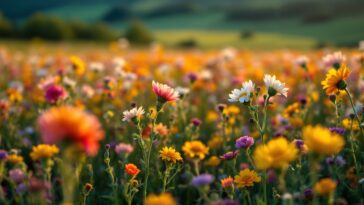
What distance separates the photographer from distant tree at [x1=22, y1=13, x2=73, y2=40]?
27.2 meters

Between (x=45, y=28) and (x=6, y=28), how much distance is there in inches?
88.1

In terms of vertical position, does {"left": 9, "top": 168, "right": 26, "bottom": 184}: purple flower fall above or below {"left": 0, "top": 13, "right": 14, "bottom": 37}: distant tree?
below

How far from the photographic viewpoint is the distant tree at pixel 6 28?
26.9 m

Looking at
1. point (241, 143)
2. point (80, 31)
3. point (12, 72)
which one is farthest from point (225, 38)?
point (241, 143)

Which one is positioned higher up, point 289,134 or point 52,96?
point 52,96

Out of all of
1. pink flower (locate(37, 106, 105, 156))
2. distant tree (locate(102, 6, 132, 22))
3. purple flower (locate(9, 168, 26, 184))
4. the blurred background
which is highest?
distant tree (locate(102, 6, 132, 22))

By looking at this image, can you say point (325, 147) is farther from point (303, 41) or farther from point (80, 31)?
point (80, 31)

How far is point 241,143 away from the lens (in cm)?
223

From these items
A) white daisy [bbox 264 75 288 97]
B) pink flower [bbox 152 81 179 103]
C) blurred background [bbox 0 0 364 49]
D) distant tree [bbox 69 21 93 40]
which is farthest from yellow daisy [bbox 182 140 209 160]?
distant tree [bbox 69 21 93 40]

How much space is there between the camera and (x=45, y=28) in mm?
27406

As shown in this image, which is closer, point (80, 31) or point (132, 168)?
point (132, 168)

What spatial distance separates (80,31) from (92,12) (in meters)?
8.76

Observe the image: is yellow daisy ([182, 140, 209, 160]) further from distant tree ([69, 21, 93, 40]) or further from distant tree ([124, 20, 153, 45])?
distant tree ([69, 21, 93, 40])

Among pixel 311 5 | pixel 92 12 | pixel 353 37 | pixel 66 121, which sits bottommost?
pixel 66 121
